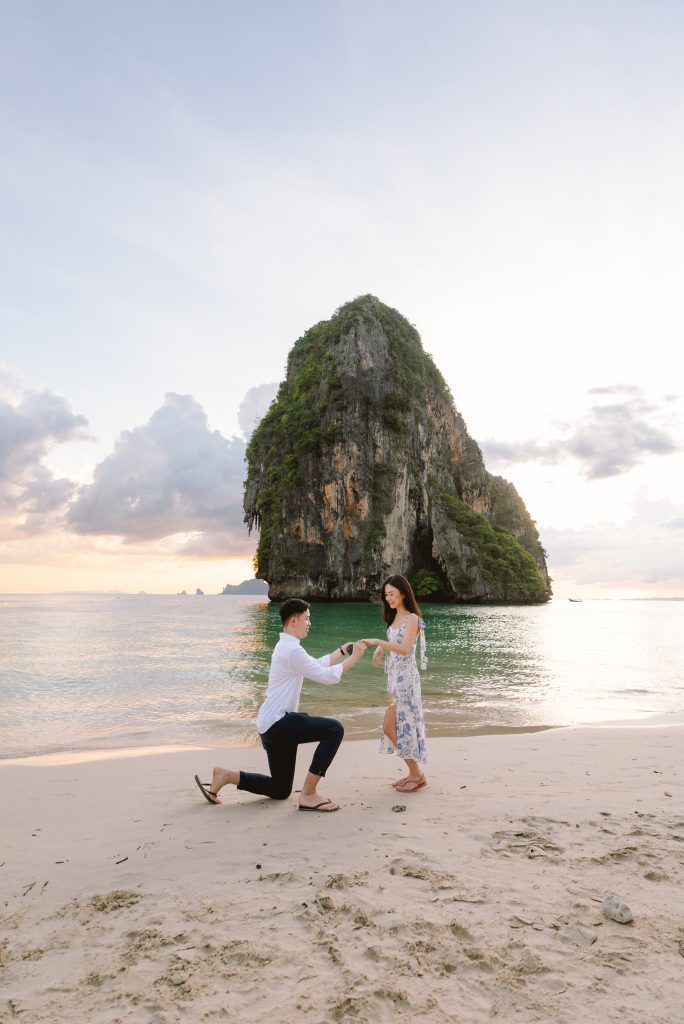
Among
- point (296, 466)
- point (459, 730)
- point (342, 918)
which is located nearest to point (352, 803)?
point (342, 918)

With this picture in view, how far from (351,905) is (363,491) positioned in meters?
53.0

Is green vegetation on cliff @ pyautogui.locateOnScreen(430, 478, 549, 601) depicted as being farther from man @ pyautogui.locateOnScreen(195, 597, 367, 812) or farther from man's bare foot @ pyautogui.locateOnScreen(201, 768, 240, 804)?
man's bare foot @ pyautogui.locateOnScreen(201, 768, 240, 804)

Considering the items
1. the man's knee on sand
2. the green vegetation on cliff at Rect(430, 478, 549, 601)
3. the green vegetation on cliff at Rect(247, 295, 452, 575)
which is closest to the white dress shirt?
the man's knee on sand

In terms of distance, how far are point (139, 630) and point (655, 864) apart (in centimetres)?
3331

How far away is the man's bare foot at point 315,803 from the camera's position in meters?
4.59

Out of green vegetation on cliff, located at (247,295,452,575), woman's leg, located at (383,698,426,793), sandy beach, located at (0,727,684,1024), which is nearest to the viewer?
sandy beach, located at (0,727,684,1024)

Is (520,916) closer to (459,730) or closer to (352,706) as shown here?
(459,730)

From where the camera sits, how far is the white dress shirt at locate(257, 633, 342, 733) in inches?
183

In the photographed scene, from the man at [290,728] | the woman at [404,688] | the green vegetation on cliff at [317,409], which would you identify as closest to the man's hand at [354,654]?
the man at [290,728]

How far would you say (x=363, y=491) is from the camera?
183ft

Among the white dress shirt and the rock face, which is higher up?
the rock face

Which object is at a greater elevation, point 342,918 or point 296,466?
point 296,466

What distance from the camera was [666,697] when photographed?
1273 centimetres

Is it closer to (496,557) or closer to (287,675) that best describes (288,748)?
(287,675)
